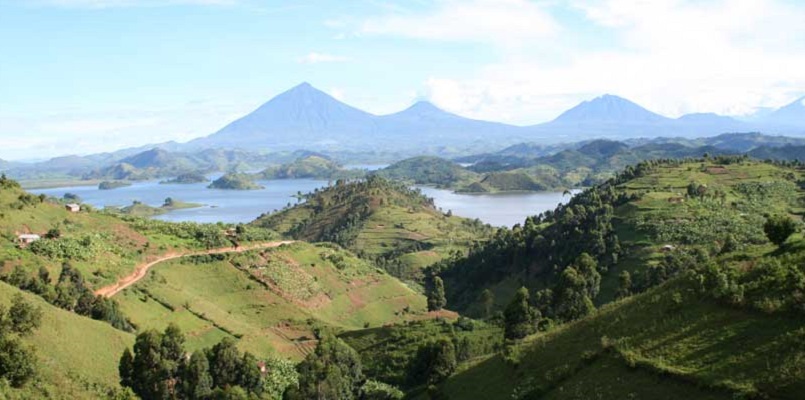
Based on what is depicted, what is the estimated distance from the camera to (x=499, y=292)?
8269cm

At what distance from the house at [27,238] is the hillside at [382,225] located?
5800cm

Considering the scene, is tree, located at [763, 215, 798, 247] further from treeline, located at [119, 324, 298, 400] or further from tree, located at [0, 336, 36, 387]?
tree, located at [0, 336, 36, 387]

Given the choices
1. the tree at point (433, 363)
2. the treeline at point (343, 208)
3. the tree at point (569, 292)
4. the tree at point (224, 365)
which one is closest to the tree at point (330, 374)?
the tree at point (433, 363)

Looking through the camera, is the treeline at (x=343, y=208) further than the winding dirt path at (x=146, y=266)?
Yes

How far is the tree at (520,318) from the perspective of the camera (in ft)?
145

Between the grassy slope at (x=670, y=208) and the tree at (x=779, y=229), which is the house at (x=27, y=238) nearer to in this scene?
the grassy slope at (x=670, y=208)

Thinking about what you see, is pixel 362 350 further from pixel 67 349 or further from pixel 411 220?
pixel 411 220

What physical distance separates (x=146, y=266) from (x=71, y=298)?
16936 millimetres

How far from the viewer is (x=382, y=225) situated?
476 ft

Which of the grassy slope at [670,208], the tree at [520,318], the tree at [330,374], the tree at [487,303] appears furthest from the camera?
the tree at [487,303]

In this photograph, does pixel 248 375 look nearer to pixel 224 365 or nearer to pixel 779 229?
pixel 224 365

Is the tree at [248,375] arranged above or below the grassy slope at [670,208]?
below

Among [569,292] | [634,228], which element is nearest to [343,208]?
[634,228]

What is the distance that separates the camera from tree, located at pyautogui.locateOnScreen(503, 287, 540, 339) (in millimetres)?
44103
